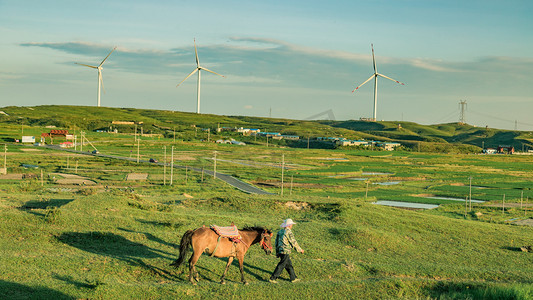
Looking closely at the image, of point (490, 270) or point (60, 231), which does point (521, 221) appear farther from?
point (60, 231)

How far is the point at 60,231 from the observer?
71.3ft

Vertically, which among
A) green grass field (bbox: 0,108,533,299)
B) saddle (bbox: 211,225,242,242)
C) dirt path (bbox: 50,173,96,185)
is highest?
saddle (bbox: 211,225,242,242)

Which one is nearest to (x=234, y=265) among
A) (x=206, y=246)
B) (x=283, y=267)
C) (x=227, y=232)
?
(x=283, y=267)

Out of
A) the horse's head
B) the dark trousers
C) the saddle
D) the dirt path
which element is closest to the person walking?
the dark trousers

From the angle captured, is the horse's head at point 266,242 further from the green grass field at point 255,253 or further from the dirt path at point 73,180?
the dirt path at point 73,180

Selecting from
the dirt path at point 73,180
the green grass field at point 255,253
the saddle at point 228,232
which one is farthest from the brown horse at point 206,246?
the dirt path at point 73,180

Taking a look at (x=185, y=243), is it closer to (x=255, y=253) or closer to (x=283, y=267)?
(x=283, y=267)

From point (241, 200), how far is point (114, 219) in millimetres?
14213

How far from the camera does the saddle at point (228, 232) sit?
16922 millimetres

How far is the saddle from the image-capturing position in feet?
55.5

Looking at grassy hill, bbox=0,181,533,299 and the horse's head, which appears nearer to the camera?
grassy hill, bbox=0,181,533,299

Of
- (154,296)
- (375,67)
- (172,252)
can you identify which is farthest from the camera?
(375,67)

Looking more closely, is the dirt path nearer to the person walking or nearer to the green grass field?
the green grass field

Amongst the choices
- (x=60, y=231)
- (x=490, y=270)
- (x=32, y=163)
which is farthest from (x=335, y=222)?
(x=32, y=163)
